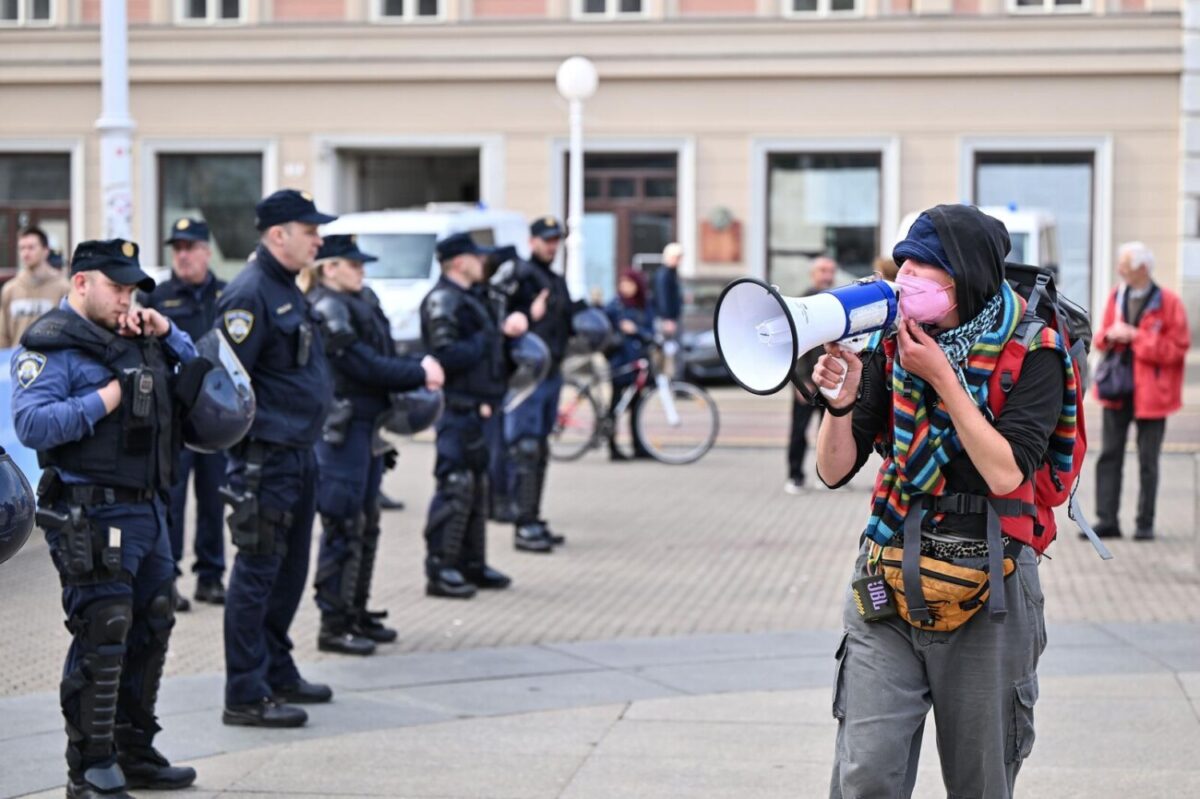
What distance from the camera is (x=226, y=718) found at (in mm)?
6930

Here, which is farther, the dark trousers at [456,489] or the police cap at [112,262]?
the dark trousers at [456,489]

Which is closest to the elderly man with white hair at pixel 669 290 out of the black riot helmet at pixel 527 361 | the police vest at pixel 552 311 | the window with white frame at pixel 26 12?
the police vest at pixel 552 311

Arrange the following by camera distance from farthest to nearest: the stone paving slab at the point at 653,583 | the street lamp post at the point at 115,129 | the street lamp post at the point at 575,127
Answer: the street lamp post at the point at 575,127 < the street lamp post at the point at 115,129 < the stone paving slab at the point at 653,583

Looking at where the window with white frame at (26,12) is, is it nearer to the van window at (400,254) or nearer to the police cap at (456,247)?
the van window at (400,254)

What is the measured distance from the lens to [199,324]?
32.0 ft

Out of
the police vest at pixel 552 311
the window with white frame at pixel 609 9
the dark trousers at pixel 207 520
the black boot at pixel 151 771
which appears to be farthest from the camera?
the window with white frame at pixel 609 9

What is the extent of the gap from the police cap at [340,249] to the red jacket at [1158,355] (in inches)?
218

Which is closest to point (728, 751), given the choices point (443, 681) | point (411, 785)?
point (411, 785)

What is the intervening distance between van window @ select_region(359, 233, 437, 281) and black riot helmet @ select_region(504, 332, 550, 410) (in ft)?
32.5

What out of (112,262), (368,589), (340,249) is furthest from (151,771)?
(340,249)

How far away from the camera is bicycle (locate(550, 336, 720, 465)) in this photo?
53.0 ft

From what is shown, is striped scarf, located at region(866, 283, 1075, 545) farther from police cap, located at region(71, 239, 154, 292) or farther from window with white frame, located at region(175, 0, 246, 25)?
window with white frame, located at region(175, 0, 246, 25)

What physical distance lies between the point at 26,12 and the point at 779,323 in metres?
28.2

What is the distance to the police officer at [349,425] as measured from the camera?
26.7ft
